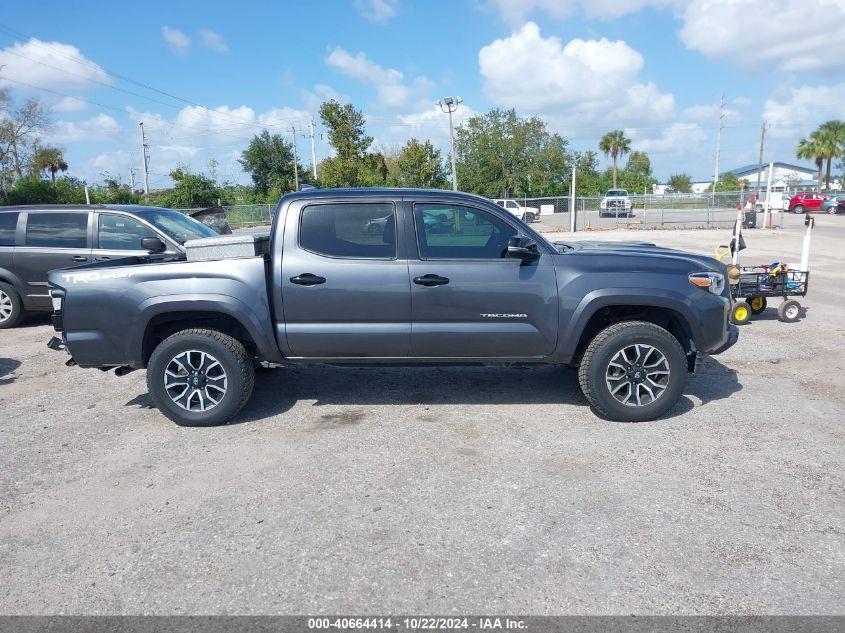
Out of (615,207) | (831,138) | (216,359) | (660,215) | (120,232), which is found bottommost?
(216,359)

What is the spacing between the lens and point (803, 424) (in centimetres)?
478

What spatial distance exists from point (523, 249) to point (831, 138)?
73412 mm

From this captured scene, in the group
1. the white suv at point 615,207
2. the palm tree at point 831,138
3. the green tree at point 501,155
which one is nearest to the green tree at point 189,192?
the green tree at point 501,155

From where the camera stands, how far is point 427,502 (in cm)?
364

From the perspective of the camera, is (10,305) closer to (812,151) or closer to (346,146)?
(346,146)

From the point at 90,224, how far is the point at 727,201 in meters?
33.7

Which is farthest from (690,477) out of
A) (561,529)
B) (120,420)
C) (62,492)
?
(120,420)

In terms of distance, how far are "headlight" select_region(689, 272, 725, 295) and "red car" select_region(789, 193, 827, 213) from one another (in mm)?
47361

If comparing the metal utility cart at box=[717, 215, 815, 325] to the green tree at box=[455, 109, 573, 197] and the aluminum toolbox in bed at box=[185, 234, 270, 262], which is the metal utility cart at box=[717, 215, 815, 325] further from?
the green tree at box=[455, 109, 573, 197]

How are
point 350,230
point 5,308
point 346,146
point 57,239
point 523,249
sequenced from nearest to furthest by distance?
point 523,249 < point 350,230 < point 57,239 < point 5,308 < point 346,146

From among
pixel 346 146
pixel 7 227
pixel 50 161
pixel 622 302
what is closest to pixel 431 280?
pixel 622 302

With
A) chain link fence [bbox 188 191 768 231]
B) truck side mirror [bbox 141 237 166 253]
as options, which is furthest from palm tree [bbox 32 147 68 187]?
truck side mirror [bbox 141 237 166 253]

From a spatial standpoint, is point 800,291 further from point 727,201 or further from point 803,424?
point 727,201

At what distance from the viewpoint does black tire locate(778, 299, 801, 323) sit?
338 inches
